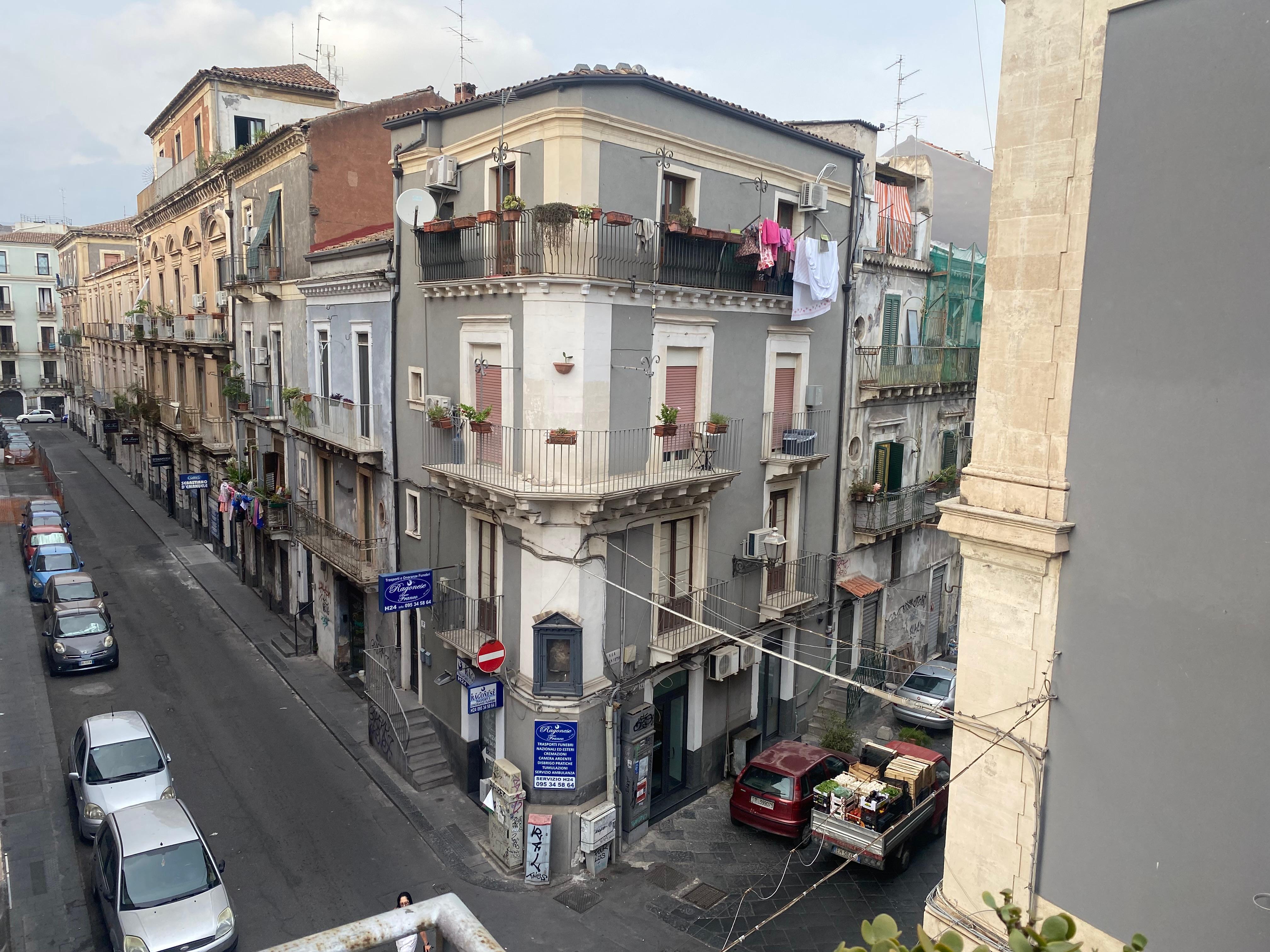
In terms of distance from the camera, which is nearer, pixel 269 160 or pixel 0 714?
pixel 0 714

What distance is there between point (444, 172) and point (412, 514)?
7468 millimetres

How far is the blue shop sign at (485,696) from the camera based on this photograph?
1560cm

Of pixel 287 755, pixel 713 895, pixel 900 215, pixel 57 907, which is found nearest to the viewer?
pixel 57 907

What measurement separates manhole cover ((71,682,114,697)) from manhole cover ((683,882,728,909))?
16101 millimetres

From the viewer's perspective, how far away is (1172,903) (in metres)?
7.10

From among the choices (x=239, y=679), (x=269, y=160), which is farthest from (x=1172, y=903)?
(x=269, y=160)

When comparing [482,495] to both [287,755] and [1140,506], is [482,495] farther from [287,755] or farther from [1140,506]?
[1140,506]

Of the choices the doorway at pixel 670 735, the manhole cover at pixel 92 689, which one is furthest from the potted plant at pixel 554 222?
the manhole cover at pixel 92 689

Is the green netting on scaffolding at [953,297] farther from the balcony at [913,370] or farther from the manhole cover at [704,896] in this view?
the manhole cover at [704,896]

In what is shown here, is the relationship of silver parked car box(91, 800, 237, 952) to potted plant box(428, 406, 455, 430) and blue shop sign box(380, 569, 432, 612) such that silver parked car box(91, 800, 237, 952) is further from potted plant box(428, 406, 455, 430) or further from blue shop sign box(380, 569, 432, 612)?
potted plant box(428, 406, 455, 430)

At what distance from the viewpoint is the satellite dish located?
16.9 m

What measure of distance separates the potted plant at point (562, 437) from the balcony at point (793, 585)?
250 inches

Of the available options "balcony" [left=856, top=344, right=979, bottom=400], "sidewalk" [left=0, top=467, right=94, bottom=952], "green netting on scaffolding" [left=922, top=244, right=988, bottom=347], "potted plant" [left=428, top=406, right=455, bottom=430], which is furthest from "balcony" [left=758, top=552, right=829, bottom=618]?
"sidewalk" [left=0, top=467, right=94, bottom=952]

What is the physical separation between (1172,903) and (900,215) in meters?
18.6
